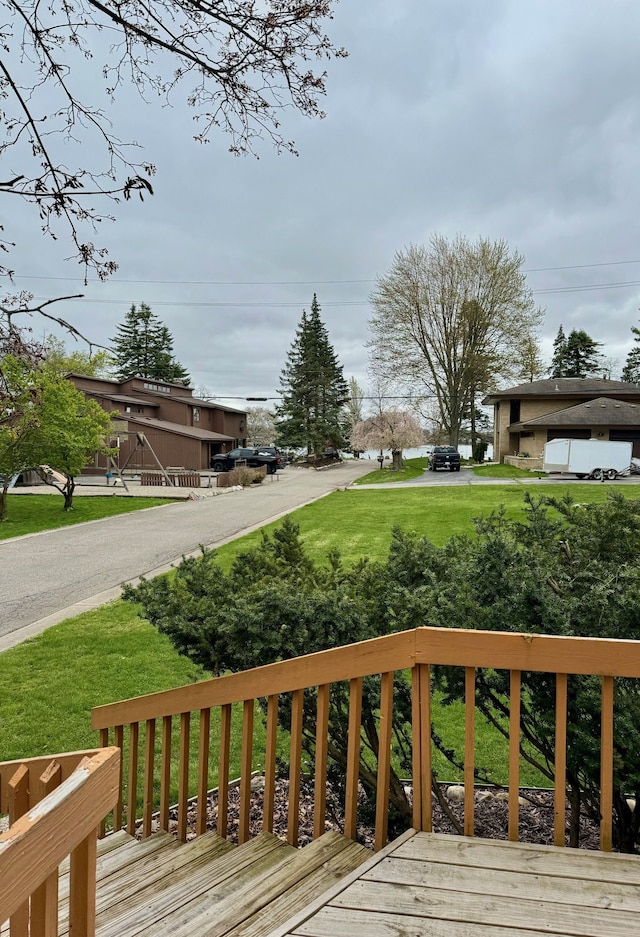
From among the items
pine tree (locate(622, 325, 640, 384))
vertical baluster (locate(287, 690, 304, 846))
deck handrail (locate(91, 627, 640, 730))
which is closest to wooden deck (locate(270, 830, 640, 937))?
vertical baluster (locate(287, 690, 304, 846))

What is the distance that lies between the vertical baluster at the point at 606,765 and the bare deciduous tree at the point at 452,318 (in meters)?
36.8

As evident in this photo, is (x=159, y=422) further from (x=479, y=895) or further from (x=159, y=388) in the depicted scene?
(x=479, y=895)

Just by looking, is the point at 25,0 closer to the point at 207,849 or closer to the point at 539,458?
the point at 207,849

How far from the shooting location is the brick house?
1092 inches

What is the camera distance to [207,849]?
7.42ft

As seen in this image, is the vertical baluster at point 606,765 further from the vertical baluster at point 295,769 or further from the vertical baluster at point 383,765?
the vertical baluster at point 295,769

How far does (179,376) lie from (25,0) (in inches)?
2270

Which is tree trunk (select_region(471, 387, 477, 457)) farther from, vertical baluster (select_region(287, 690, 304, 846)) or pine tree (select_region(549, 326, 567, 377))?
vertical baluster (select_region(287, 690, 304, 846))

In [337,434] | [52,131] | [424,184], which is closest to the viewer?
[52,131]

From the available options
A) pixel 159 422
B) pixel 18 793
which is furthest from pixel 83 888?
pixel 159 422

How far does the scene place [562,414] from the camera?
1130 inches

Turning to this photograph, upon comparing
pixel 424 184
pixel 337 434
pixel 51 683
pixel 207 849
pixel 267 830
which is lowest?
pixel 51 683

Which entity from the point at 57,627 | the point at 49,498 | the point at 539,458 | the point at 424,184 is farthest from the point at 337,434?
the point at 57,627

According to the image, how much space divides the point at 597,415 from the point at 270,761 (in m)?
30.1
